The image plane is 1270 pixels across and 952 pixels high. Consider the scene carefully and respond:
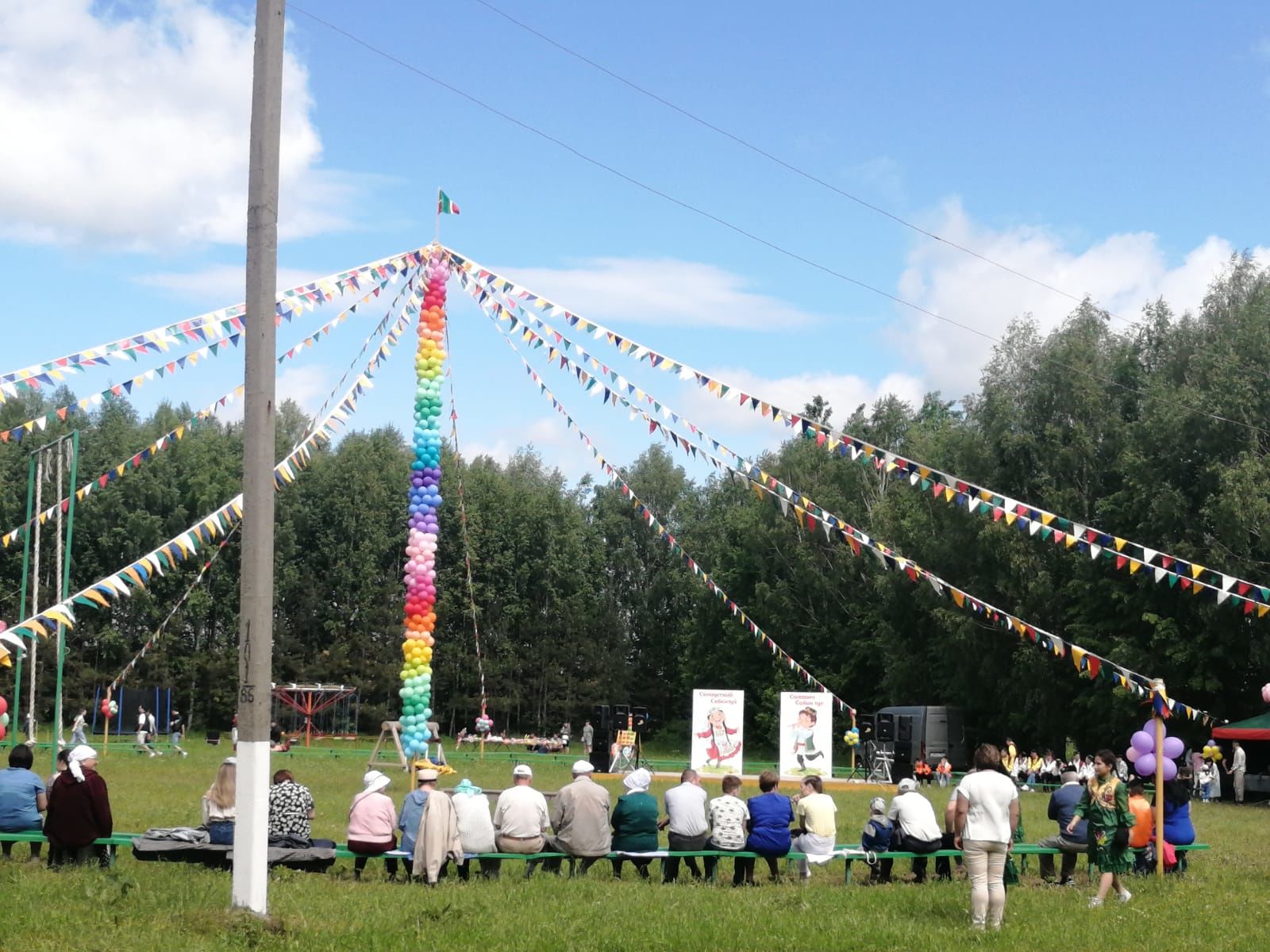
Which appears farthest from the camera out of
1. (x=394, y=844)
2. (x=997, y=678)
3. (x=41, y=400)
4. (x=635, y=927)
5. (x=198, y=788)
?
(x=41, y=400)

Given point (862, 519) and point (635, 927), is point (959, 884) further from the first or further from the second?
point (862, 519)

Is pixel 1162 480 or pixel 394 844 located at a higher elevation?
pixel 1162 480

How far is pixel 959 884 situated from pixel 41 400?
174 ft

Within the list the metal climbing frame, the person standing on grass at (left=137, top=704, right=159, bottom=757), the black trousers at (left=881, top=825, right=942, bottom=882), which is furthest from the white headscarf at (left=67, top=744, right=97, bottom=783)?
the metal climbing frame

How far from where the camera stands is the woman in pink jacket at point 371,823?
12.7 metres

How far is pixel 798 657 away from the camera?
53.5 metres

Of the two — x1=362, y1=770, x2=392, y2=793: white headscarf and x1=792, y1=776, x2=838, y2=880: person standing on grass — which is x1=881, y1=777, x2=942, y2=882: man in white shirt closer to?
x1=792, y1=776, x2=838, y2=880: person standing on grass

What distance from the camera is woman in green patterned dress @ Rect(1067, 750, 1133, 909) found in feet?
41.0

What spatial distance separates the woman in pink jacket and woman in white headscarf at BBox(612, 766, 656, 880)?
222 centimetres

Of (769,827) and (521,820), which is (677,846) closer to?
(769,827)

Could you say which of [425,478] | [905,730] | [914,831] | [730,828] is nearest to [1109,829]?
[914,831]

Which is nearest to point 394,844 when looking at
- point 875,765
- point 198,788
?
point 198,788

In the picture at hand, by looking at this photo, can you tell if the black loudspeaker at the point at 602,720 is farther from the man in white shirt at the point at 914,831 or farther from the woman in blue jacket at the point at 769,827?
the woman in blue jacket at the point at 769,827

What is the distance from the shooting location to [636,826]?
13797 millimetres
